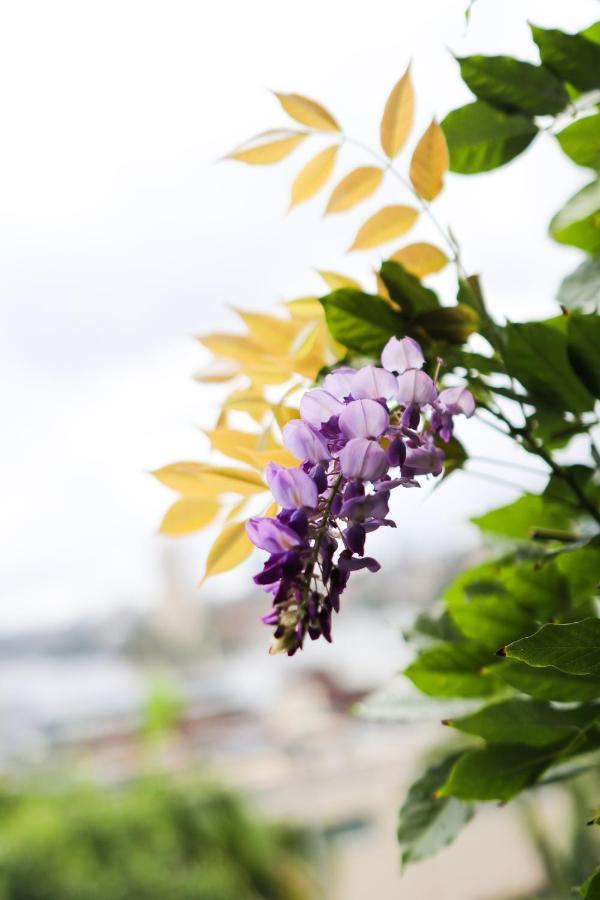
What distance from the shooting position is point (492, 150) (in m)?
0.28

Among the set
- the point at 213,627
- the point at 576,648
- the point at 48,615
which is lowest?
the point at 576,648

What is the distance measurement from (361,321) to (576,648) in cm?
10

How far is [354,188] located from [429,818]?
19 cm

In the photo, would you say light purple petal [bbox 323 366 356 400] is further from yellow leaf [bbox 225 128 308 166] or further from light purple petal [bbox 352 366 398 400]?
yellow leaf [bbox 225 128 308 166]

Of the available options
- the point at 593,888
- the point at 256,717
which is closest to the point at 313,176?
the point at 593,888

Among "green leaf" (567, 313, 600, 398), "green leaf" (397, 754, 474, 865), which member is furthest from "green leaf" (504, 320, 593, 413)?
"green leaf" (397, 754, 474, 865)

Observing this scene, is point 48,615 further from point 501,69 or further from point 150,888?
point 501,69

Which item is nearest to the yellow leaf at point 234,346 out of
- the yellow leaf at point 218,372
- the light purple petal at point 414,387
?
the yellow leaf at point 218,372

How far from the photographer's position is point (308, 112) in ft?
0.94

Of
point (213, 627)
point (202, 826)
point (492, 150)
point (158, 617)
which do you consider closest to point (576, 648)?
point (492, 150)

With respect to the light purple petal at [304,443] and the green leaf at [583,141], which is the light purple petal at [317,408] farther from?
the green leaf at [583,141]

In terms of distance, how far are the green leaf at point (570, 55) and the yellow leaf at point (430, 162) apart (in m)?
0.04

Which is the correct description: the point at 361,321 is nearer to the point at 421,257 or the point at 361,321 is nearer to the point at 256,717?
the point at 421,257

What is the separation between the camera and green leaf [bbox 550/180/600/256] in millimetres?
260
